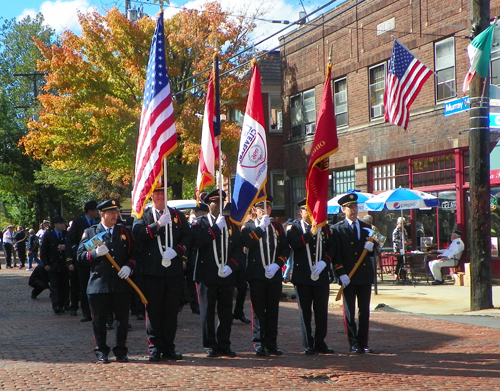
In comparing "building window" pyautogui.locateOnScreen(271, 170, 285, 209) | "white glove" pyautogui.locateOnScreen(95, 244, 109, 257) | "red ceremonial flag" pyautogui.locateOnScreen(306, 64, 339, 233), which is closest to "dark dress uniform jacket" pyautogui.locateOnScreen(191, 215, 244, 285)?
"white glove" pyautogui.locateOnScreen(95, 244, 109, 257)

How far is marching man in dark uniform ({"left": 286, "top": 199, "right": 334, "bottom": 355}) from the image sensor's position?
8.70 meters

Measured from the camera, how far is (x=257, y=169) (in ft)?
30.4

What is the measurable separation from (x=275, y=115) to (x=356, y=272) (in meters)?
19.8

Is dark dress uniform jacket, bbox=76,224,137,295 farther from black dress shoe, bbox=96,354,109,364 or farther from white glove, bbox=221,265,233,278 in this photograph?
white glove, bbox=221,265,233,278

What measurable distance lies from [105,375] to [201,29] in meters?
20.5

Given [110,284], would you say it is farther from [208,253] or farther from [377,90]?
[377,90]

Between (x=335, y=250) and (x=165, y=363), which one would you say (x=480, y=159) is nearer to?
(x=335, y=250)

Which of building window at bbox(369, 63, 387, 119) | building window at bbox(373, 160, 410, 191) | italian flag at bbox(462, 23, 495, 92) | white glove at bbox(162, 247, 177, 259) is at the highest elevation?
building window at bbox(369, 63, 387, 119)

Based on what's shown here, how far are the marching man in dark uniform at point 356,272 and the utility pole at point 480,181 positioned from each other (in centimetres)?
489

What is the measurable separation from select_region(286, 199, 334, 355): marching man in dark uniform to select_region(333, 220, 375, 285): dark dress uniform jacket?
0.12 meters

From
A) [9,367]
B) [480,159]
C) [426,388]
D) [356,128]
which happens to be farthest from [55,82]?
[426,388]

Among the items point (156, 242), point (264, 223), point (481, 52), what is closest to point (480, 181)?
point (481, 52)

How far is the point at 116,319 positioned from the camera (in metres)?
8.35

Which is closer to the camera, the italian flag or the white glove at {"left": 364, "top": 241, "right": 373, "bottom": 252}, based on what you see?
the white glove at {"left": 364, "top": 241, "right": 373, "bottom": 252}
